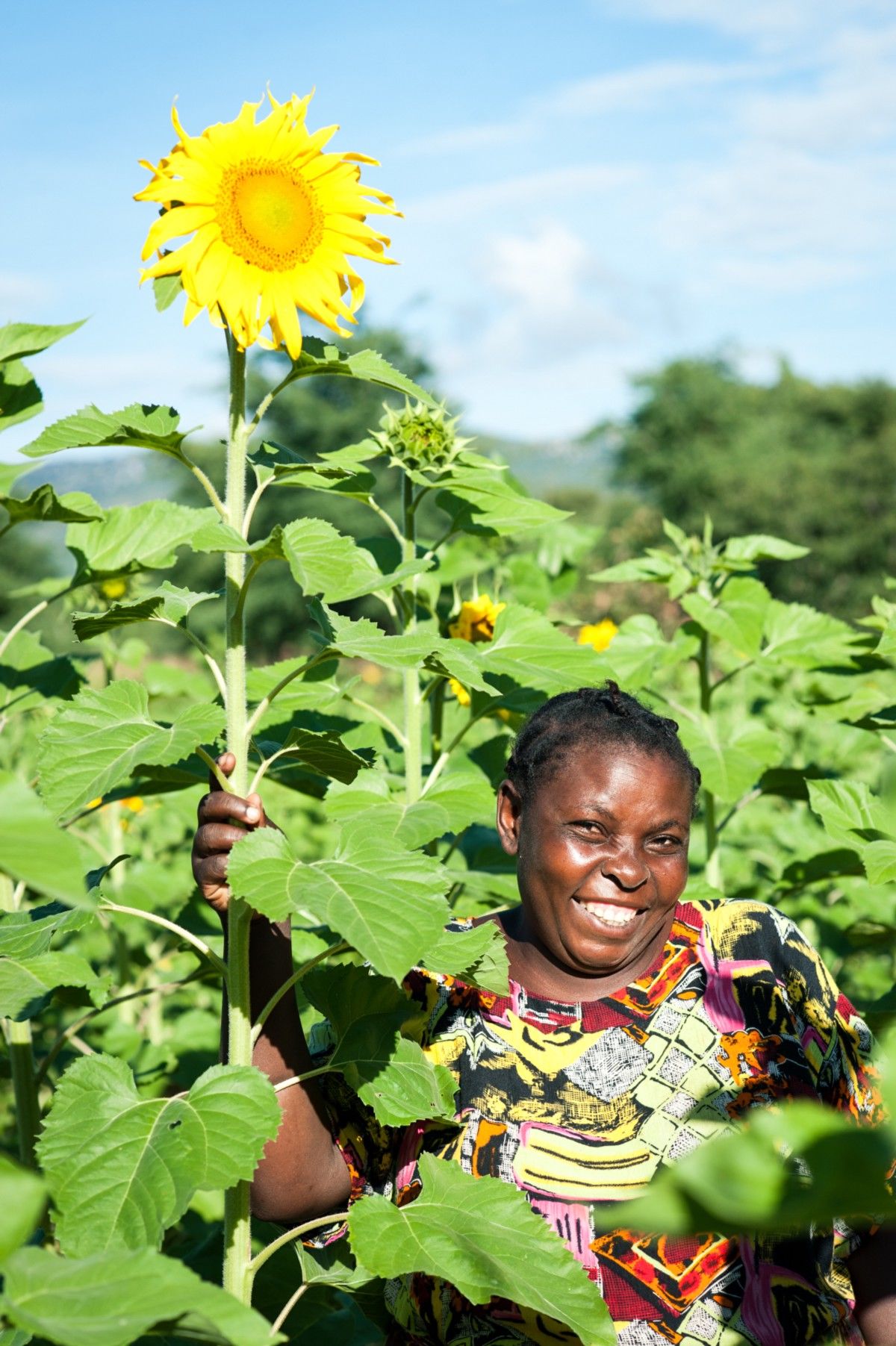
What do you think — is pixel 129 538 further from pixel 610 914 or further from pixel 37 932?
pixel 610 914

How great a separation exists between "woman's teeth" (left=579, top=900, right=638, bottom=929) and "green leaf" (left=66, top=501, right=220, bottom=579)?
988mm

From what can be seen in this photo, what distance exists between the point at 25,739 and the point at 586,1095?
→ 145 inches

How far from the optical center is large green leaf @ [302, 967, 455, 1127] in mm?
1730

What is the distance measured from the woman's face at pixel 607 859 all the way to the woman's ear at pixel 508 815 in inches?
6.4

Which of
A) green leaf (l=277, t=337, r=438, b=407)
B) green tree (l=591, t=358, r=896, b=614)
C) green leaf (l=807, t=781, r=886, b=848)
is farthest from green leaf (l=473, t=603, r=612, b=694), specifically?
green tree (l=591, t=358, r=896, b=614)

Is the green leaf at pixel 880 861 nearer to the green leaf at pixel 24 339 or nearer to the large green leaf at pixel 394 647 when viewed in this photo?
the large green leaf at pixel 394 647

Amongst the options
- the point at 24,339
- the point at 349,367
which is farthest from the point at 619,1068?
the point at 24,339

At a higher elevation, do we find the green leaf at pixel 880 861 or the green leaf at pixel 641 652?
the green leaf at pixel 641 652

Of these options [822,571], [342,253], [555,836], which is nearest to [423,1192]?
[555,836]

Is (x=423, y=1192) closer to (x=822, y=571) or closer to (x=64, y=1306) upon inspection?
(x=64, y=1306)

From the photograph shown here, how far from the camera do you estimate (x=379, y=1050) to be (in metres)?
1.78

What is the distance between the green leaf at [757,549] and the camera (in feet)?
10.5

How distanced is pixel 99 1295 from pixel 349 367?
1.18 metres

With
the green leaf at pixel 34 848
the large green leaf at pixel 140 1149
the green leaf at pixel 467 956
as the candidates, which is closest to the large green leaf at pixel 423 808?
the green leaf at pixel 467 956
